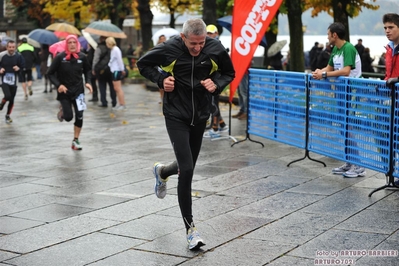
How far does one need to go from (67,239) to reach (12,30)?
247ft

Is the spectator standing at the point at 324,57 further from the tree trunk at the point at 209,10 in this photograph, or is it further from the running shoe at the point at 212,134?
the running shoe at the point at 212,134

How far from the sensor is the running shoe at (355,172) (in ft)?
31.7

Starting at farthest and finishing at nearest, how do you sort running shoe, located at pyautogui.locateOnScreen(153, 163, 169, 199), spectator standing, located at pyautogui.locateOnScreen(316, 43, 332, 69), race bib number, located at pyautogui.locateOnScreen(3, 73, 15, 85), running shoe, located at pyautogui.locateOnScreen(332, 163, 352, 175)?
spectator standing, located at pyautogui.locateOnScreen(316, 43, 332, 69)
race bib number, located at pyautogui.locateOnScreen(3, 73, 15, 85)
running shoe, located at pyautogui.locateOnScreen(332, 163, 352, 175)
running shoe, located at pyautogui.locateOnScreen(153, 163, 169, 199)

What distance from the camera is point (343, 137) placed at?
980 cm

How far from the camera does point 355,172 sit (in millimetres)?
9727

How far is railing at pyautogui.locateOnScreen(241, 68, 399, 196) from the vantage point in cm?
875

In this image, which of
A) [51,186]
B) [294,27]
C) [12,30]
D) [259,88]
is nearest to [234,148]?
[259,88]

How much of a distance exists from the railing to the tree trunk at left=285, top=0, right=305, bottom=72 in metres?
8.74

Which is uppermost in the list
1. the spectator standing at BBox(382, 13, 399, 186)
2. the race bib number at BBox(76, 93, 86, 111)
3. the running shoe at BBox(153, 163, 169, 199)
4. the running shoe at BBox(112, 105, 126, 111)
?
the spectator standing at BBox(382, 13, 399, 186)

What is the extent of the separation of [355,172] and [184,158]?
3.86m

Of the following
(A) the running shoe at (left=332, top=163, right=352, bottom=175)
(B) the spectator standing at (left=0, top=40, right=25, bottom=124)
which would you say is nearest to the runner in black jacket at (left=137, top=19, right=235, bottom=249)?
(A) the running shoe at (left=332, top=163, right=352, bottom=175)

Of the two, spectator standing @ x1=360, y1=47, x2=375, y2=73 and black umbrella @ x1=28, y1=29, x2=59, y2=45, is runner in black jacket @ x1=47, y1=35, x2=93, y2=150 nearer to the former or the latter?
spectator standing @ x1=360, y1=47, x2=375, y2=73

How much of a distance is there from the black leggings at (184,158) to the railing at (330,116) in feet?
9.30

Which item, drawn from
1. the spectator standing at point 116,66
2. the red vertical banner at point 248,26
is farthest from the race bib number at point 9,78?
the red vertical banner at point 248,26
